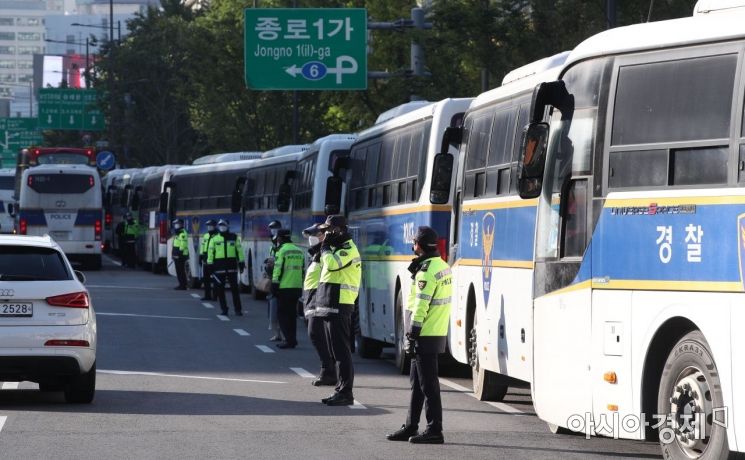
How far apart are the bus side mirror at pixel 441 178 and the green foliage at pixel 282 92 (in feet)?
34.6

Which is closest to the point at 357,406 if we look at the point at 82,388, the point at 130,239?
the point at 82,388

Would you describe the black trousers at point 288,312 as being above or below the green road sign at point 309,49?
below

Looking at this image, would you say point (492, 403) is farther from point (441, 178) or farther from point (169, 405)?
point (169, 405)

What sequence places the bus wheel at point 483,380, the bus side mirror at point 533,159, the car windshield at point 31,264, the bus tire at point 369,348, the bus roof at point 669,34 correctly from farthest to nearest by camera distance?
the bus tire at point 369,348
the bus wheel at point 483,380
the car windshield at point 31,264
the bus side mirror at point 533,159
the bus roof at point 669,34

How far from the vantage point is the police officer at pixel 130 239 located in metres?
60.0

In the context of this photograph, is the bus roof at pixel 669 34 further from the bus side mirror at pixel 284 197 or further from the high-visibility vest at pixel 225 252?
the bus side mirror at pixel 284 197

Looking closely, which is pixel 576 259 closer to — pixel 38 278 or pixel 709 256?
pixel 709 256

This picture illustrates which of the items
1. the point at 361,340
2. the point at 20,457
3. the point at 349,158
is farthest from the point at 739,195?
the point at 349,158

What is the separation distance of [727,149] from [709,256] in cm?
66

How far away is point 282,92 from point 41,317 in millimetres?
42766

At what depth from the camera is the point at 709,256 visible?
10.7m

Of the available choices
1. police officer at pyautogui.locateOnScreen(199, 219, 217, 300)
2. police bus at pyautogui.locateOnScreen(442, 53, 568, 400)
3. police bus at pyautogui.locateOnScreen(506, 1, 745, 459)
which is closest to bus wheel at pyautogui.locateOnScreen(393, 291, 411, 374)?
police bus at pyautogui.locateOnScreen(442, 53, 568, 400)

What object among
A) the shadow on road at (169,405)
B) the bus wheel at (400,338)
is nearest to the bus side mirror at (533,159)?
the shadow on road at (169,405)

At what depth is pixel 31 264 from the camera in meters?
16.2
